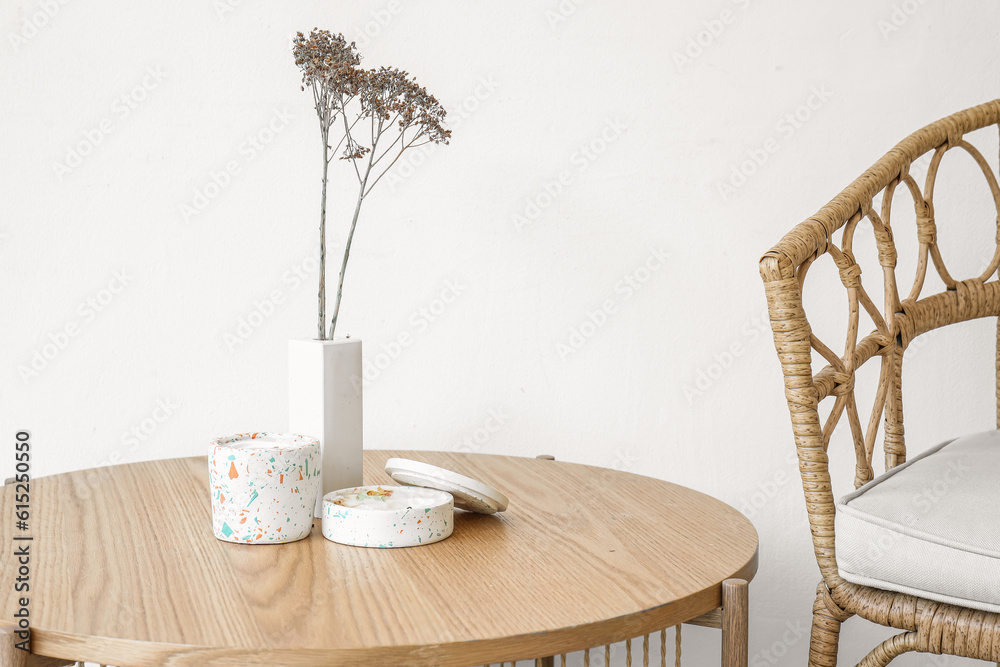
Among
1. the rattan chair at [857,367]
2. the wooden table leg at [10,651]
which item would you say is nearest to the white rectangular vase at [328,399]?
the wooden table leg at [10,651]

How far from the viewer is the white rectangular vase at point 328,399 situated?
0.90m

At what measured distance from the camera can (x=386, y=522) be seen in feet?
2.64

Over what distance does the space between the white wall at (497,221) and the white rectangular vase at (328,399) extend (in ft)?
2.15

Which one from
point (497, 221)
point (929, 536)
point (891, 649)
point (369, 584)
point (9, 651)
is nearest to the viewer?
point (9, 651)

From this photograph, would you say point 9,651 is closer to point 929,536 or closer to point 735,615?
point 735,615

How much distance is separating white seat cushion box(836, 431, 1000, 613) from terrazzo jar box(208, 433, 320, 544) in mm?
570

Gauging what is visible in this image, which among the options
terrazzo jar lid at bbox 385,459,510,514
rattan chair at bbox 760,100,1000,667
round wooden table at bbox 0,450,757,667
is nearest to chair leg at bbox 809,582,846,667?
rattan chair at bbox 760,100,1000,667

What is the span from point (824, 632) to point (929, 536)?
19 cm

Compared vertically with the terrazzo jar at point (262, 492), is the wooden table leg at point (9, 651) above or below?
below

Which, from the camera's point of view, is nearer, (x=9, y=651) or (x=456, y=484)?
(x=9, y=651)

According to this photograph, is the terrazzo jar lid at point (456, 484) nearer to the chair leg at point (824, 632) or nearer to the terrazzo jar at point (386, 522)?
the terrazzo jar at point (386, 522)

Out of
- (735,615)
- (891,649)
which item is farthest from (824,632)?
(735,615)

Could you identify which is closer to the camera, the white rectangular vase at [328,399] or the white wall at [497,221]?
the white rectangular vase at [328,399]

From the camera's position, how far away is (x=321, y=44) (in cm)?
88
